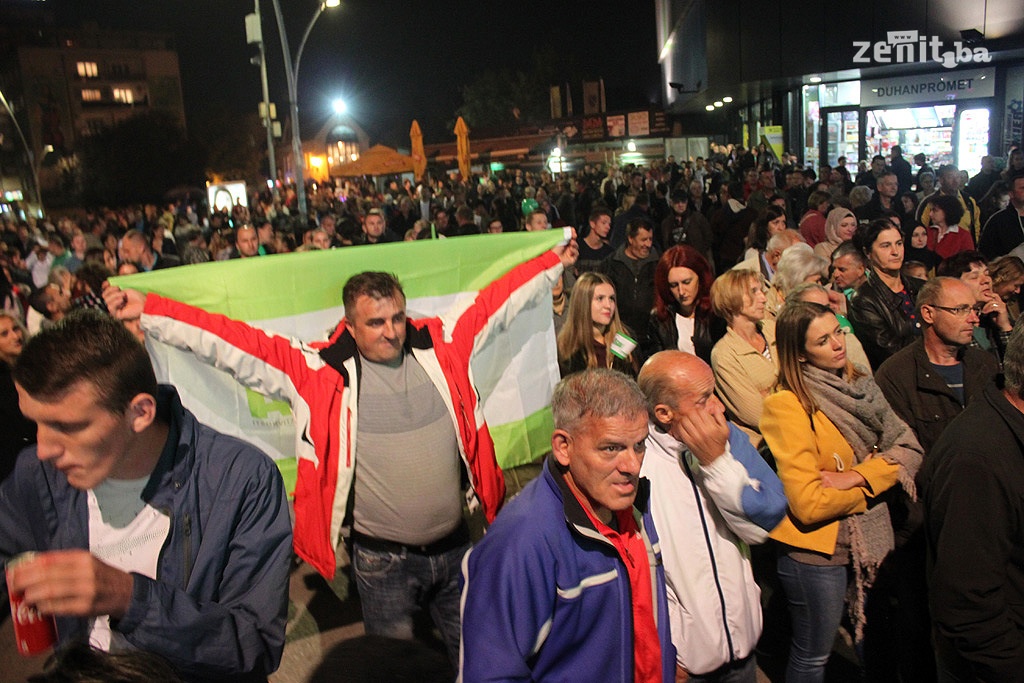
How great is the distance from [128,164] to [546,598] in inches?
2789

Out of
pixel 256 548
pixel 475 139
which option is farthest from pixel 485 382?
pixel 475 139

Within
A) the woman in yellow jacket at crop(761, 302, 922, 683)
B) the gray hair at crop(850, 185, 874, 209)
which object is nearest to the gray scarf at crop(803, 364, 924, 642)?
the woman in yellow jacket at crop(761, 302, 922, 683)

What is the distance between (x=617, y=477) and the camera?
245 centimetres

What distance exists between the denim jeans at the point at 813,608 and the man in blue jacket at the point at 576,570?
4.00ft

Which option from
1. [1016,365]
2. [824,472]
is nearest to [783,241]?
[824,472]

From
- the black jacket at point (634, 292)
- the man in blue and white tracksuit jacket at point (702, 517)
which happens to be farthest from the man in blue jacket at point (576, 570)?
the black jacket at point (634, 292)

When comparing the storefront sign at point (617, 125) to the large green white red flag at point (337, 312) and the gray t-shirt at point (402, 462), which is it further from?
the gray t-shirt at point (402, 462)

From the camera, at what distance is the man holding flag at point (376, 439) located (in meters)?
3.75

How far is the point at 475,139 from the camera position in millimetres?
56562

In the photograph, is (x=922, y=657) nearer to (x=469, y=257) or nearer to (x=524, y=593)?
(x=524, y=593)

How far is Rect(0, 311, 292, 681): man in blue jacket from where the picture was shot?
6.46 ft

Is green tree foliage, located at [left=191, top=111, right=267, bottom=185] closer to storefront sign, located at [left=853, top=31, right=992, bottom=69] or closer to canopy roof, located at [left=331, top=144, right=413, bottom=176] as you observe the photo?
canopy roof, located at [left=331, top=144, right=413, bottom=176]

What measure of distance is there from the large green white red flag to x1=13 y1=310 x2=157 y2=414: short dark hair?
2914mm

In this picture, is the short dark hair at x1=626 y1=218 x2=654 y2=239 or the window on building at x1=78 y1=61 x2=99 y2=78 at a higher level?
the window on building at x1=78 y1=61 x2=99 y2=78
